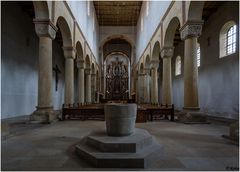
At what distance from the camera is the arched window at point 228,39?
12.3 metres

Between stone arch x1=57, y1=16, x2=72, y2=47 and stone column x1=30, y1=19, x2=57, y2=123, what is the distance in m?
2.54

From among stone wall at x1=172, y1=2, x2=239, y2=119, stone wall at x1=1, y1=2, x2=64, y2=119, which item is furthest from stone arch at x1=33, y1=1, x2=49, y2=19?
stone wall at x1=172, y1=2, x2=239, y2=119

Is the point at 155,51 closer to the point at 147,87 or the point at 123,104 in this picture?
the point at 147,87

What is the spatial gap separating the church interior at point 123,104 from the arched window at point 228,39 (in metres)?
0.06

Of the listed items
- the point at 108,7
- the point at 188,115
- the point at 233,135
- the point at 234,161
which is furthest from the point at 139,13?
the point at 234,161

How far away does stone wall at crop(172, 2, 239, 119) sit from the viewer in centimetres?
1196

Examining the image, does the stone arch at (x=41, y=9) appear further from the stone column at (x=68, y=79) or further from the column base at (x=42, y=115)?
the stone column at (x=68, y=79)

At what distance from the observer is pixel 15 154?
178 inches

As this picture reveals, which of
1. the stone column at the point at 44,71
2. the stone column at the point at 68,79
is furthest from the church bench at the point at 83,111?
the stone column at the point at 68,79

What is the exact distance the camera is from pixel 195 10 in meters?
9.58

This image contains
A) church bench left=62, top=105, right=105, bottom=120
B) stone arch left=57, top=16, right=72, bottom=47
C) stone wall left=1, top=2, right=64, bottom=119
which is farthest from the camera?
stone arch left=57, top=16, right=72, bottom=47

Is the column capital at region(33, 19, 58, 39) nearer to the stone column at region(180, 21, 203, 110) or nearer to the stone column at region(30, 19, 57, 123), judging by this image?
the stone column at region(30, 19, 57, 123)

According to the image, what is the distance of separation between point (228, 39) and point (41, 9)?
1050 cm

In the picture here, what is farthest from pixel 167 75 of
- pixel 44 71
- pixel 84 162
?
pixel 84 162
